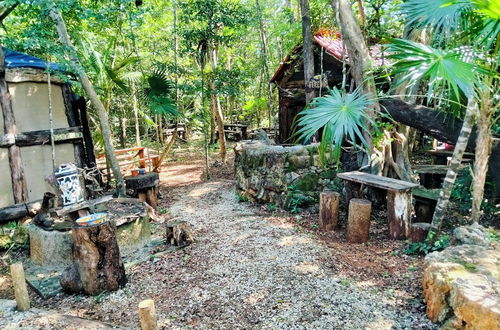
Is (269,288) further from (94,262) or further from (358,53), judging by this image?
(358,53)

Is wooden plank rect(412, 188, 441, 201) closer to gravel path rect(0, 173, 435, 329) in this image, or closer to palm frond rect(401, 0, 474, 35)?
gravel path rect(0, 173, 435, 329)

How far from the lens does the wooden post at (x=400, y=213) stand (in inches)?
194

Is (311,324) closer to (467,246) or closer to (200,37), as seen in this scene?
(467,246)

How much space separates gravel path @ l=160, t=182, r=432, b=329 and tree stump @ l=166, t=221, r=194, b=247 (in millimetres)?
208

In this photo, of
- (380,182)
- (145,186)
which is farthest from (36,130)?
(380,182)

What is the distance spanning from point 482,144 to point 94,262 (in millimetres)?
4964

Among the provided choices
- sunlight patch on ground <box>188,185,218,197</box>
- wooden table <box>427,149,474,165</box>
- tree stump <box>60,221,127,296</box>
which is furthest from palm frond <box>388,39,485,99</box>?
sunlight patch on ground <box>188,185,218,197</box>

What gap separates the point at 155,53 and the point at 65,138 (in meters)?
6.80

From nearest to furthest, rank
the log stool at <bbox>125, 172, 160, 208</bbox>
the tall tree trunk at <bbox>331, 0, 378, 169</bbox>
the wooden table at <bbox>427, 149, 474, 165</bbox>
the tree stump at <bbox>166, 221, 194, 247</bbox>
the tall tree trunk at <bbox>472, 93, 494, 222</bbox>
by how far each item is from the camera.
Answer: the tall tree trunk at <bbox>472, 93, 494, 222</bbox>, the tree stump at <bbox>166, 221, 194, 247</bbox>, the tall tree trunk at <bbox>331, 0, 378, 169</bbox>, the log stool at <bbox>125, 172, 160, 208</bbox>, the wooden table at <bbox>427, 149, 474, 165</bbox>

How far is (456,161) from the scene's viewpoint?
13.8 ft

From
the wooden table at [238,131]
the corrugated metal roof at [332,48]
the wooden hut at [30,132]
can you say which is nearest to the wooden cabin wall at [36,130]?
the wooden hut at [30,132]

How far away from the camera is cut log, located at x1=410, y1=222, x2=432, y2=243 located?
4656 millimetres

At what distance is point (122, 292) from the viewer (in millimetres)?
4004

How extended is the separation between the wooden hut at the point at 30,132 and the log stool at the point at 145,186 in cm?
127
